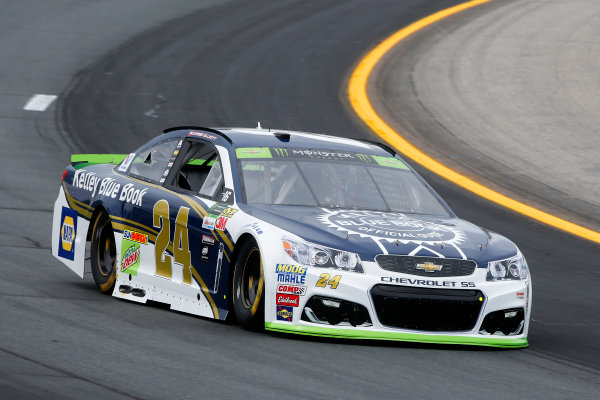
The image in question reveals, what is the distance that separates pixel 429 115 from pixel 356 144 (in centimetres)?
1072

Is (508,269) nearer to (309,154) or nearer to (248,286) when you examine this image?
(248,286)

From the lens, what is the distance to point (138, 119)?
63.4 feet

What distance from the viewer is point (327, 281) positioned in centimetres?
774

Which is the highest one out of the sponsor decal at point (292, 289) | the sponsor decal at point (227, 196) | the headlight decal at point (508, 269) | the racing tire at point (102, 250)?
the sponsor decal at point (227, 196)

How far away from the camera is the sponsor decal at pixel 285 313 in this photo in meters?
7.80

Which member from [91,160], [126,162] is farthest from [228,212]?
[91,160]

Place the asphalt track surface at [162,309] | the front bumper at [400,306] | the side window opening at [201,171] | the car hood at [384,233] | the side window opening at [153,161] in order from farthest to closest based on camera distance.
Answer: the side window opening at [153,161]
the side window opening at [201,171]
the car hood at [384,233]
the front bumper at [400,306]
the asphalt track surface at [162,309]

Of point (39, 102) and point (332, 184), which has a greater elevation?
point (332, 184)

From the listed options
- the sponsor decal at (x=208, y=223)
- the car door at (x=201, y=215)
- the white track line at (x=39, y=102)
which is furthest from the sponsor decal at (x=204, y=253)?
the white track line at (x=39, y=102)

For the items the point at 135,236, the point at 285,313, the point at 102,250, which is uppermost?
the point at 135,236

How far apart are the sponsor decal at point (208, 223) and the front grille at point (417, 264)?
141 centimetres

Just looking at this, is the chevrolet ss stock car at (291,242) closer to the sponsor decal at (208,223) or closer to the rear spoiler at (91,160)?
the sponsor decal at (208,223)

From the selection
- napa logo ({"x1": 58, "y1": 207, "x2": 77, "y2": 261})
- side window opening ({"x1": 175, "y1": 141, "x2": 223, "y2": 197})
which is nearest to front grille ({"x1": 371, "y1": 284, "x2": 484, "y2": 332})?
side window opening ({"x1": 175, "y1": 141, "x2": 223, "y2": 197})

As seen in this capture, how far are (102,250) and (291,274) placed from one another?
2.88 metres
